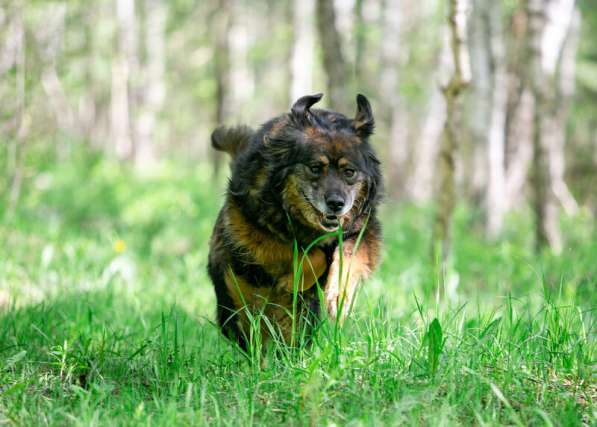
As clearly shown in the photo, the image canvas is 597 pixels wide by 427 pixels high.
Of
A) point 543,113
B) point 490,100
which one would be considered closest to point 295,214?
point 543,113

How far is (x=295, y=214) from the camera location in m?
4.00

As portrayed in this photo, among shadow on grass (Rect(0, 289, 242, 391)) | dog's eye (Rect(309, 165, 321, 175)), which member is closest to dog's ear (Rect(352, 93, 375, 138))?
dog's eye (Rect(309, 165, 321, 175))

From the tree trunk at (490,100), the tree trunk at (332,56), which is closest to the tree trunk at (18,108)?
the tree trunk at (332,56)

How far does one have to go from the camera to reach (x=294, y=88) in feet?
47.5

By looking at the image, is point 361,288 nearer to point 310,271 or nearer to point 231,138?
point 310,271

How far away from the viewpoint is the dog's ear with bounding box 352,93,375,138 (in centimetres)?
420

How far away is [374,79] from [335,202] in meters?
20.2

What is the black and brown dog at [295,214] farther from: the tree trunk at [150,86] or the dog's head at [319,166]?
the tree trunk at [150,86]

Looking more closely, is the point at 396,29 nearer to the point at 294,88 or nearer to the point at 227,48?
the point at 294,88

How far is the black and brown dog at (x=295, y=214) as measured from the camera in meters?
3.95

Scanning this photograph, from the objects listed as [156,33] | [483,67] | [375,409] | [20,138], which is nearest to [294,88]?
[483,67]

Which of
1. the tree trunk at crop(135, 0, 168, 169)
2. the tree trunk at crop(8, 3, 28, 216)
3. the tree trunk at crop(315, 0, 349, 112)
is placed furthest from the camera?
the tree trunk at crop(135, 0, 168, 169)

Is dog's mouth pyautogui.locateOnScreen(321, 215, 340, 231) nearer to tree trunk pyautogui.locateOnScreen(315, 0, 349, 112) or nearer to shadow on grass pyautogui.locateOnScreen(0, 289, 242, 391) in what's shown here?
shadow on grass pyautogui.locateOnScreen(0, 289, 242, 391)

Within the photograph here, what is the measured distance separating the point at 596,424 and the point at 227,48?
1426 centimetres
